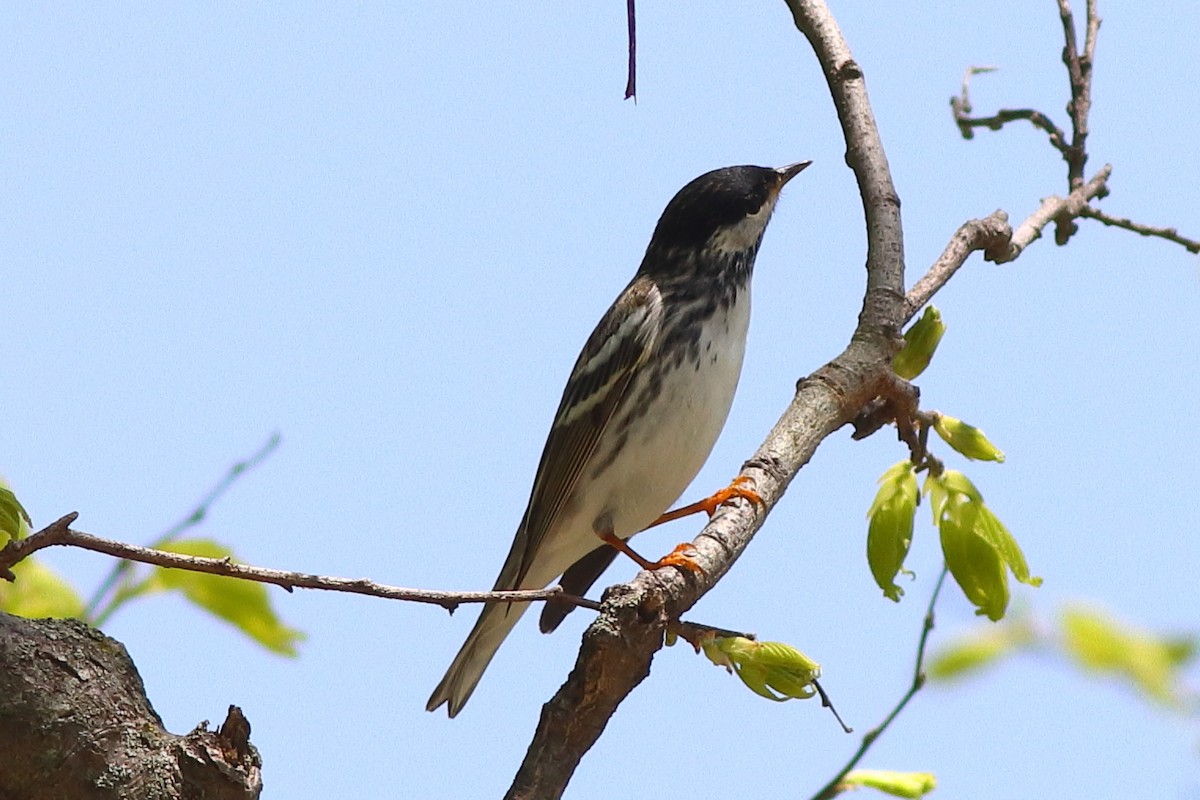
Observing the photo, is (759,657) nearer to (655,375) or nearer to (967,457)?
(967,457)

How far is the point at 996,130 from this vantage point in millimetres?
4645

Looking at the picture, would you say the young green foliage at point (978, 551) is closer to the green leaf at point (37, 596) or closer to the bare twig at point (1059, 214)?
the bare twig at point (1059, 214)

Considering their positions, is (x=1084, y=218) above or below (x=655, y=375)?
above

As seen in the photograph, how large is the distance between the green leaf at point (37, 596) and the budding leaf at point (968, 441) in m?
2.02

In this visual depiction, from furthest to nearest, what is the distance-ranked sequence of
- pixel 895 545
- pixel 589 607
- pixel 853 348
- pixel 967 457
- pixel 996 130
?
1. pixel 996 130
2. pixel 853 348
3. pixel 967 457
4. pixel 895 545
5. pixel 589 607

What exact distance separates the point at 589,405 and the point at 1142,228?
2.00 m

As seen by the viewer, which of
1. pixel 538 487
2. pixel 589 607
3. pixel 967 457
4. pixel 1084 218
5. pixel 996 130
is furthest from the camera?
pixel 538 487

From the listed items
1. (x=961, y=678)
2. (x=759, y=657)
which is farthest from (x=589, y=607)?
(x=961, y=678)

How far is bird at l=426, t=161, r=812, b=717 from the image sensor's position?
4.88 metres

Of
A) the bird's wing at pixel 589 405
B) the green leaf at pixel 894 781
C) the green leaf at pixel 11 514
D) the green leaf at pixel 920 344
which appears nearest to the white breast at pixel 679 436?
the bird's wing at pixel 589 405

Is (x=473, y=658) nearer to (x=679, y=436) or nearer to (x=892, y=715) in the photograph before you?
(x=679, y=436)

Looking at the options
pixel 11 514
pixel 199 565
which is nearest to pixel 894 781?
pixel 199 565

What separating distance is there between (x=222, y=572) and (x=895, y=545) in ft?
5.18

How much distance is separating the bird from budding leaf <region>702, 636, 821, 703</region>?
5.84 feet
